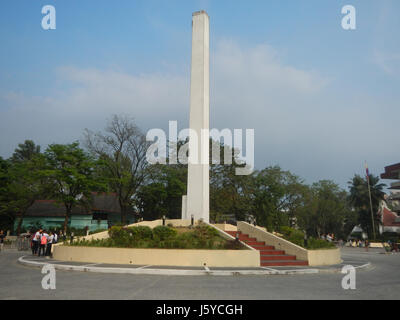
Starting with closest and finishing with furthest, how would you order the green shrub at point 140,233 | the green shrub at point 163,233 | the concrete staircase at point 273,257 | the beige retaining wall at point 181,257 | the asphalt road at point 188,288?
the asphalt road at point 188,288
the beige retaining wall at point 181,257
the concrete staircase at point 273,257
the green shrub at point 163,233
the green shrub at point 140,233

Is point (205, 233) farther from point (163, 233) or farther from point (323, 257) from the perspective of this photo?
point (323, 257)

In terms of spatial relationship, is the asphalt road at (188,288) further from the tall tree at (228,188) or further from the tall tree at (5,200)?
the tall tree at (5,200)

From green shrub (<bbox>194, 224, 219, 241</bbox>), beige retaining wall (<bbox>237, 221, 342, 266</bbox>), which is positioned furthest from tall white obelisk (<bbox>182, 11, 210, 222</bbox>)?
beige retaining wall (<bbox>237, 221, 342, 266</bbox>)

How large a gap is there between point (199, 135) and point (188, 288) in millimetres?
13868

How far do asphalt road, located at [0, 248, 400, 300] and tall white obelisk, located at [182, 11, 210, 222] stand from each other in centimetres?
1037

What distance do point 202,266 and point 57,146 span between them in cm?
2454

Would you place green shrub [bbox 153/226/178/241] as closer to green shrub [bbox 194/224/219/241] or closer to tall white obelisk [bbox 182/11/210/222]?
green shrub [bbox 194/224/219/241]

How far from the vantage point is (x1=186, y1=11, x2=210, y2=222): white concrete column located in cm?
2156

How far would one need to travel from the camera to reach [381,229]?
6338 cm

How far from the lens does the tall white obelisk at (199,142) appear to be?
849 inches

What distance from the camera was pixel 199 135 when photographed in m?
21.7

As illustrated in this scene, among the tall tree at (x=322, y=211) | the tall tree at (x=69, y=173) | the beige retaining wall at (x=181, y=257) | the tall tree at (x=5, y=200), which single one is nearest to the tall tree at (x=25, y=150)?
the tall tree at (x=5, y=200)
